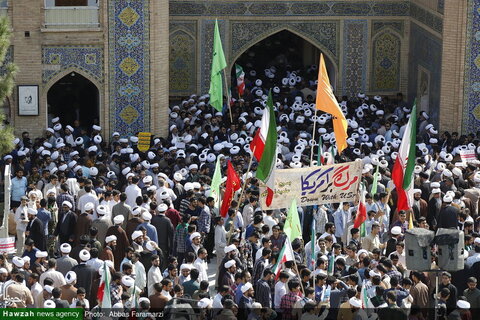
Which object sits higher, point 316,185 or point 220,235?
point 316,185

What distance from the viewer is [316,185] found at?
61.3 ft

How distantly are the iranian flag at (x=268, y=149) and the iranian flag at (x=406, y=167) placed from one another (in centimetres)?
201

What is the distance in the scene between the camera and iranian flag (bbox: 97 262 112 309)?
15109 millimetres

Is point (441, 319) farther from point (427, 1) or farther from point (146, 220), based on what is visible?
point (427, 1)

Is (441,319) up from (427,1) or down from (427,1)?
down

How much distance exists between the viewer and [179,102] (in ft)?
95.8

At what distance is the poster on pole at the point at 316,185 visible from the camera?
60.3 feet

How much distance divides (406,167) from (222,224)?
9.12 feet

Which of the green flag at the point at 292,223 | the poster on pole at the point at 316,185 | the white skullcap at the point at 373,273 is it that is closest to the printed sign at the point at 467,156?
the poster on pole at the point at 316,185

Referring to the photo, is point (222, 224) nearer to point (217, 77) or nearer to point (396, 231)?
point (396, 231)

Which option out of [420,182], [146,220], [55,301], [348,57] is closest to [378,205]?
[420,182]

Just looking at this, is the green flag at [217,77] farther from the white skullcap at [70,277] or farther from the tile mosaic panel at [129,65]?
the white skullcap at [70,277]

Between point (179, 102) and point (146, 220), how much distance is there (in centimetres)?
1100

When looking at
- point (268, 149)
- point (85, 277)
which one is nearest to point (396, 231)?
point (268, 149)
